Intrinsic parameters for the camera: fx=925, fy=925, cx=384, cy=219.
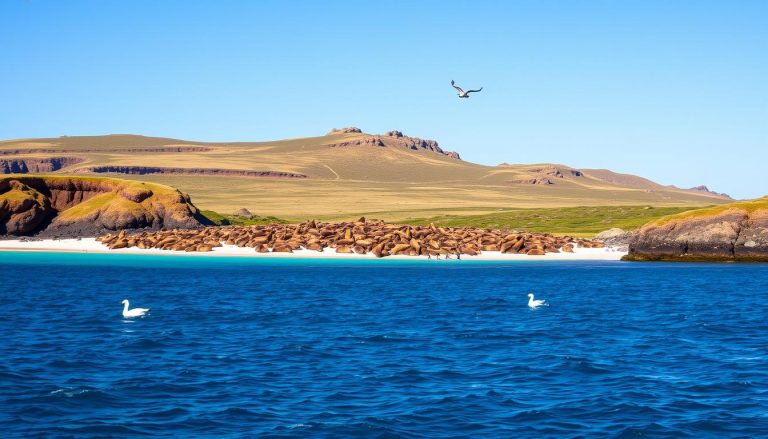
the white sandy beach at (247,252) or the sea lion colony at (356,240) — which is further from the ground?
the sea lion colony at (356,240)

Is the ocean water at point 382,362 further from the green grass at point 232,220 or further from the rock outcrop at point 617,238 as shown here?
the green grass at point 232,220

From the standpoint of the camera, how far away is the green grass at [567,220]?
373ft

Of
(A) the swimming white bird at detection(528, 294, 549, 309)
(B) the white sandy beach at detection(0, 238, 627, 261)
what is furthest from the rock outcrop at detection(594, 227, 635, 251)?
(A) the swimming white bird at detection(528, 294, 549, 309)

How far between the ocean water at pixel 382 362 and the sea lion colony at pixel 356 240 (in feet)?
103

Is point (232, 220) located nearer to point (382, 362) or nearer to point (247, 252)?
point (247, 252)

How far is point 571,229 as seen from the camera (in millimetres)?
114500

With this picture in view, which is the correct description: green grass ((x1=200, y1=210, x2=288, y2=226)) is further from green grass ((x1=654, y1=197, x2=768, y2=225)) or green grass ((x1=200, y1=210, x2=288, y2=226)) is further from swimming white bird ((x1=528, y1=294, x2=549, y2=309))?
swimming white bird ((x1=528, y1=294, x2=549, y2=309))

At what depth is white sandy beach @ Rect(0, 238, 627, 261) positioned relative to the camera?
3209 inches

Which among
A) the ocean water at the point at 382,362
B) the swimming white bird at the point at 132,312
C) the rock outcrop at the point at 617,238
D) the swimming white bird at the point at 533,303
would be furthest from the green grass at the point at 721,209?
the swimming white bird at the point at 132,312

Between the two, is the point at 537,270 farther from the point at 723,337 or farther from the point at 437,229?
the point at 723,337

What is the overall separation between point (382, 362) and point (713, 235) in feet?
171

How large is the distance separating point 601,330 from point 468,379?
38.2ft

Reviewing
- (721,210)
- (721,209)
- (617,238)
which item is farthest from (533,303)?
(617,238)

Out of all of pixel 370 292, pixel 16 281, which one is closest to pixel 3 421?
pixel 370 292
